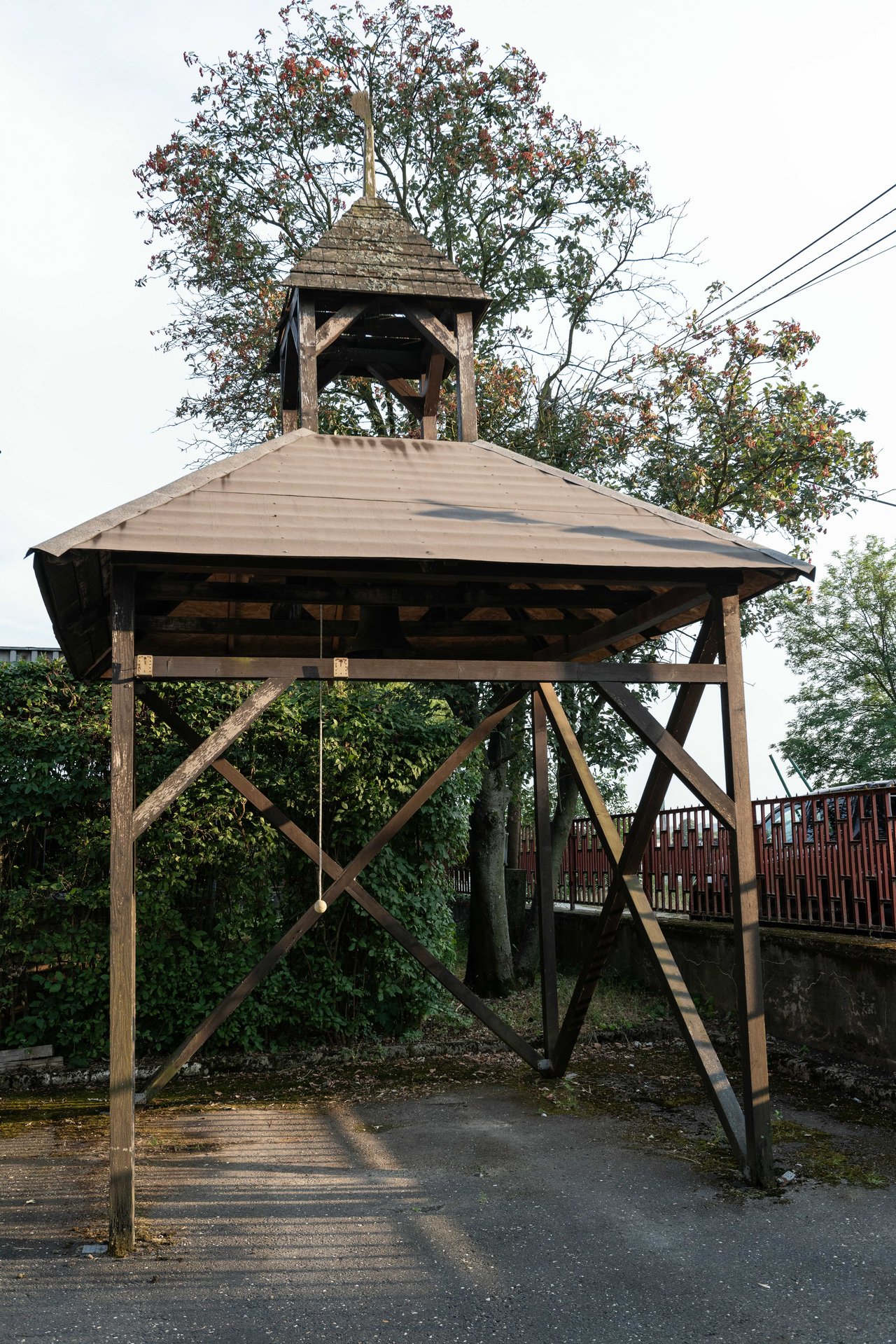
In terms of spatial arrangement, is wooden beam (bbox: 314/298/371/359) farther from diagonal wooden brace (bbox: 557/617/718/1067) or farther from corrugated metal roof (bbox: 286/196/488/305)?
diagonal wooden brace (bbox: 557/617/718/1067)

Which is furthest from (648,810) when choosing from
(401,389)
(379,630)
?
(401,389)

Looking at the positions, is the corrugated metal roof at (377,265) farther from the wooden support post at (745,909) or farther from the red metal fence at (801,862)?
the red metal fence at (801,862)

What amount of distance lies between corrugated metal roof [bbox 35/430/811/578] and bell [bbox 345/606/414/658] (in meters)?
0.92

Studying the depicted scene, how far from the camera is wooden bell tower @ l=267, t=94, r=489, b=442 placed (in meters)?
7.35

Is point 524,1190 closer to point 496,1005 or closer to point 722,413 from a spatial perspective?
point 496,1005

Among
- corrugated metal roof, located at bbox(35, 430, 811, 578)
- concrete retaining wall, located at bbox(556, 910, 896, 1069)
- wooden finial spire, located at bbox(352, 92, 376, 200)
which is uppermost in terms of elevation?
wooden finial spire, located at bbox(352, 92, 376, 200)

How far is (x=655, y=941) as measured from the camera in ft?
20.5

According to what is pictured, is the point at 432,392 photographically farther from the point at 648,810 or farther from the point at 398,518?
the point at 648,810

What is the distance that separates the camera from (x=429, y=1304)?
14.0 feet

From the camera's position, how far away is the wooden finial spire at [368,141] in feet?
25.8

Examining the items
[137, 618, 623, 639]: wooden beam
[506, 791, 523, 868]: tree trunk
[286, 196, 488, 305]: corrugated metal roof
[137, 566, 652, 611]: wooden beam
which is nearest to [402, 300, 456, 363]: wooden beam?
[286, 196, 488, 305]: corrugated metal roof

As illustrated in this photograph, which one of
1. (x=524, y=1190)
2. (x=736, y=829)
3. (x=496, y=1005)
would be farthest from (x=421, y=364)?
(x=496, y=1005)

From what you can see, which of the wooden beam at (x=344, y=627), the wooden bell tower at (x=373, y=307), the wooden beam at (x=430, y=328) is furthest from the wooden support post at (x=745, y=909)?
the wooden beam at (x=430, y=328)

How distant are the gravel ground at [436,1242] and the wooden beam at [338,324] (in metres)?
5.14
